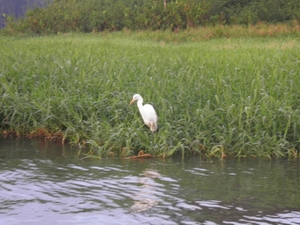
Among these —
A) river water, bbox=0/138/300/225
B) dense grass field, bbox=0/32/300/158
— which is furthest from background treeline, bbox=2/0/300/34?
river water, bbox=0/138/300/225

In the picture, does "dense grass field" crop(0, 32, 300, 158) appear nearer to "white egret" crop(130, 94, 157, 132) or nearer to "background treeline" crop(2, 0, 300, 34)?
"white egret" crop(130, 94, 157, 132)

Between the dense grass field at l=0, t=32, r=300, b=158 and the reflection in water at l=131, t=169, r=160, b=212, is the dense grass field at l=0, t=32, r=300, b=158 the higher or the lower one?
the higher one

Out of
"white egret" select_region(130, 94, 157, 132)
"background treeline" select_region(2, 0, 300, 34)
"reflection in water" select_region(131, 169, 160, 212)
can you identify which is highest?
"background treeline" select_region(2, 0, 300, 34)

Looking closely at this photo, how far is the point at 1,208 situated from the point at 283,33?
13841 millimetres

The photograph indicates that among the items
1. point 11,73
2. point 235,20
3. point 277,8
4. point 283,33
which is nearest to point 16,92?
point 11,73

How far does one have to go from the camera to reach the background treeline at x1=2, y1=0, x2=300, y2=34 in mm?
22000

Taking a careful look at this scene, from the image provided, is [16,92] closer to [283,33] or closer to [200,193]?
[200,193]

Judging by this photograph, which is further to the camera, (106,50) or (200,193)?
(106,50)

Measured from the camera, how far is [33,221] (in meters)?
5.47

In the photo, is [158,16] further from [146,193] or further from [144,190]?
[146,193]

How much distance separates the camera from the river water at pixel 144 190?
5586 millimetres

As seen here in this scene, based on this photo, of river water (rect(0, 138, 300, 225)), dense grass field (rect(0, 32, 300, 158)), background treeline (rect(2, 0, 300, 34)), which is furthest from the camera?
background treeline (rect(2, 0, 300, 34))

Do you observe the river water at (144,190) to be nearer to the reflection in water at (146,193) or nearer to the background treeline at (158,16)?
the reflection in water at (146,193)

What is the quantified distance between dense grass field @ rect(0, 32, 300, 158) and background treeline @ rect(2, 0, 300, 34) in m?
11.3
